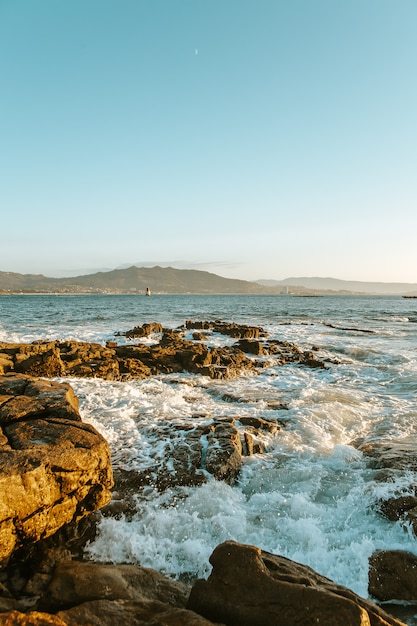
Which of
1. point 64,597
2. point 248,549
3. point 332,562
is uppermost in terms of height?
point 248,549

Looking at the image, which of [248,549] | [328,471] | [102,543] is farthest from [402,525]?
[102,543]

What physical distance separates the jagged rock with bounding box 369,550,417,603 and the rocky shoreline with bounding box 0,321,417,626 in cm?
1

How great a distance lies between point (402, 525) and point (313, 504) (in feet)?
4.50

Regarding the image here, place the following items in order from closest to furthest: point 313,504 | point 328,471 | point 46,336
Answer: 1. point 313,504
2. point 328,471
3. point 46,336

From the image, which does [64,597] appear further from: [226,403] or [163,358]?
[163,358]

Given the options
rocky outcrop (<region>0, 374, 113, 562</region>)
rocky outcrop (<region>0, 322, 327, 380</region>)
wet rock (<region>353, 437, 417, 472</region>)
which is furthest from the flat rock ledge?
rocky outcrop (<region>0, 322, 327, 380</region>)

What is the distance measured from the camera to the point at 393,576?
4586 millimetres

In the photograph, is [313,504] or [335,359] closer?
[313,504]

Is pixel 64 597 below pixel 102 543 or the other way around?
the other way around

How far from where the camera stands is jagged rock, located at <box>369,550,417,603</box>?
173 inches

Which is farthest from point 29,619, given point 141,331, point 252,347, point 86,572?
point 141,331

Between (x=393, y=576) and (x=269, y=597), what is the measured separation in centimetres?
236

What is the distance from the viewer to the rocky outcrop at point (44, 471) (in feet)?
15.1

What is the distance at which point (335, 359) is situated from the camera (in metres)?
19.5
